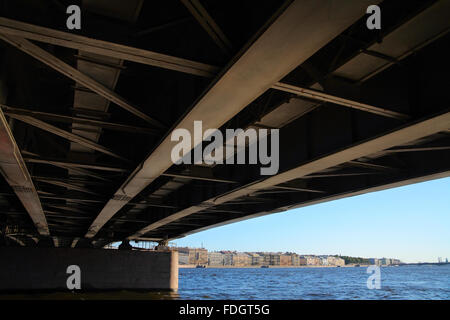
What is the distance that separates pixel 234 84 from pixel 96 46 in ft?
7.08

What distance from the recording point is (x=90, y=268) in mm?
37781

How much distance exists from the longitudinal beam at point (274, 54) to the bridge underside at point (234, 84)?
0.07 feet

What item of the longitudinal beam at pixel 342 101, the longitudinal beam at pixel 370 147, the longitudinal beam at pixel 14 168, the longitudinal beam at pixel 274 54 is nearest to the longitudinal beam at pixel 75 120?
the longitudinal beam at pixel 14 168

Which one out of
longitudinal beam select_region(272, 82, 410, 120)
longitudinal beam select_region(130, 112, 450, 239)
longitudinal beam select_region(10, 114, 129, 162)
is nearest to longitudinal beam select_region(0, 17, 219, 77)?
longitudinal beam select_region(272, 82, 410, 120)

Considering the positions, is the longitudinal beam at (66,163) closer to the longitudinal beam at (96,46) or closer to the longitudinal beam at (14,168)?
the longitudinal beam at (14,168)

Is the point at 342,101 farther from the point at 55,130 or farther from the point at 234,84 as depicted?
the point at 55,130

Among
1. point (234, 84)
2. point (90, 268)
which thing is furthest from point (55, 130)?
point (90, 268)

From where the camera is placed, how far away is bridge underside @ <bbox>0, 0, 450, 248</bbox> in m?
5.73

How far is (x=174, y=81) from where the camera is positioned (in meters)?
10.0

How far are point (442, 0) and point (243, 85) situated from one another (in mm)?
3395

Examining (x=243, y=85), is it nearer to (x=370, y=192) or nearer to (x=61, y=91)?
(x=61, y=91)

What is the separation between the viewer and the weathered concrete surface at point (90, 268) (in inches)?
1362

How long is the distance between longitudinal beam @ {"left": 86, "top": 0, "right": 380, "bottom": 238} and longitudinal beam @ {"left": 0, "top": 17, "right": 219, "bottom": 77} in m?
0.47
